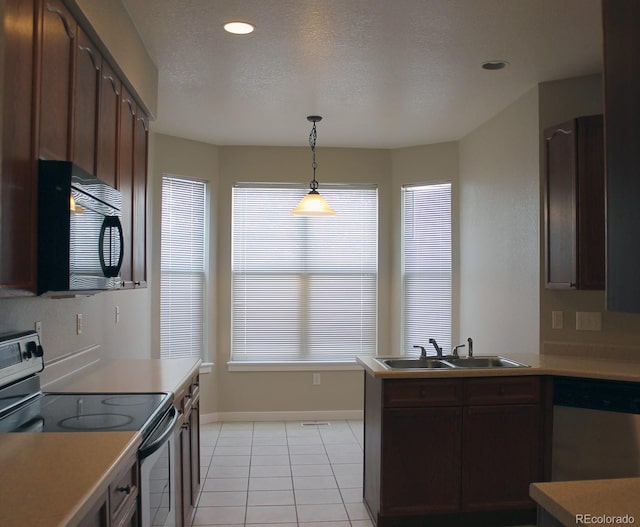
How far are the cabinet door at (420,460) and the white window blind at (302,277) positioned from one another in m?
2.63

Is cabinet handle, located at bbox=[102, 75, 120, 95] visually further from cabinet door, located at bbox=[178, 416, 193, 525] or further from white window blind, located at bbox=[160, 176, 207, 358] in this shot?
white window blind, located at bbox=[160, 176, 207, 358]

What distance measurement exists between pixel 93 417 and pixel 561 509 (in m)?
1.55

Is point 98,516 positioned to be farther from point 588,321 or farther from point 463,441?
point 588,321

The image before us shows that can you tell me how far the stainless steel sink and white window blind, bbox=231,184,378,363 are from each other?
7.32 feet

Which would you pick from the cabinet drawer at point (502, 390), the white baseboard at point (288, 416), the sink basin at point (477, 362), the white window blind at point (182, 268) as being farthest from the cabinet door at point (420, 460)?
the white window blind at point (182, 268)

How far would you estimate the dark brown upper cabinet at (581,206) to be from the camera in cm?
329

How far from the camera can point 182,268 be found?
535 centimetres

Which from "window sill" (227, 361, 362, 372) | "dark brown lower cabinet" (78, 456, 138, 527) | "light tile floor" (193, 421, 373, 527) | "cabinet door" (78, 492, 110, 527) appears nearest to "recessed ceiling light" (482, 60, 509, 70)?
"light tile floor" (193, 421, 373, 527)

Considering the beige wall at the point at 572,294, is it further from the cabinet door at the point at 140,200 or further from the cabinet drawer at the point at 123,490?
the cabinet drawer at the point at 123,490

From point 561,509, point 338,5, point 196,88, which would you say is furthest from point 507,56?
point 561,509

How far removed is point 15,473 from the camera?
1.44 m

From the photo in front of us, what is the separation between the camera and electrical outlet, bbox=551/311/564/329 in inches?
145

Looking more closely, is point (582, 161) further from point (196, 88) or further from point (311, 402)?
point (311, 402)

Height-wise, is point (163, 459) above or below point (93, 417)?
below
